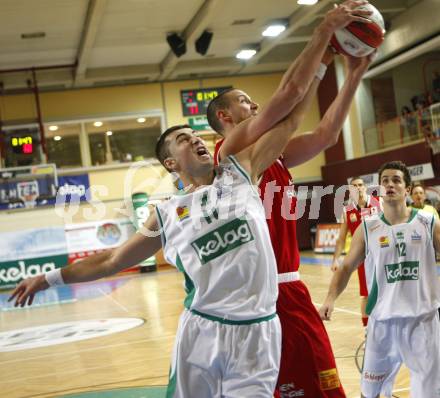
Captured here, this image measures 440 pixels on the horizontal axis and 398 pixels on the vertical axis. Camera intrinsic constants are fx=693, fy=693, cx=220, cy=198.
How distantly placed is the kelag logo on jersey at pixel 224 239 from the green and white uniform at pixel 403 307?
5.95 ft

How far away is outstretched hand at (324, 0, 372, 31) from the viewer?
282cm

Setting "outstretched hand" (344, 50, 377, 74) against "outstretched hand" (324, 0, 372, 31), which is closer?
"outstretched hand" (324, 0, 372, 31)

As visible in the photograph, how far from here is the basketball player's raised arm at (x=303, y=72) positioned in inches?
111

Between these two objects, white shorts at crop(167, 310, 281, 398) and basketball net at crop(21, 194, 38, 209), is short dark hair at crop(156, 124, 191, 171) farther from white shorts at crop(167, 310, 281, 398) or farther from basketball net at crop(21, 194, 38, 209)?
basketball net at crop(21, 194, 38, 209)

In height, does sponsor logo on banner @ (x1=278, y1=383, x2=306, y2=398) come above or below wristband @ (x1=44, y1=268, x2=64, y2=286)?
below

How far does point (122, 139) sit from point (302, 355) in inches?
815

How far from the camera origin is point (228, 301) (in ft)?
9.25

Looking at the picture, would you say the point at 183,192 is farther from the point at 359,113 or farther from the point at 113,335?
the point at 359,113

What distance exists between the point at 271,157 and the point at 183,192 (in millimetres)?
478

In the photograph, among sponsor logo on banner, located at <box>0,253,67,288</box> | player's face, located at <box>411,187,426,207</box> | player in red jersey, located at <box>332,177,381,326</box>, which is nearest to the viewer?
player in red jersey, located at <box>332,177,381,326</box>

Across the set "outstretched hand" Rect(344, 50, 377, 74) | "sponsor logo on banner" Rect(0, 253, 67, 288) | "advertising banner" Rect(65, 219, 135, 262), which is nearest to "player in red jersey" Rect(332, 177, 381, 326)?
"outstretched hand" Rect(344, 50, 377, 74)

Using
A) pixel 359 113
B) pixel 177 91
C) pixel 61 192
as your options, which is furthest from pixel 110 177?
pixel 359 113

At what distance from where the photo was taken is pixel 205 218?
2.95 meters

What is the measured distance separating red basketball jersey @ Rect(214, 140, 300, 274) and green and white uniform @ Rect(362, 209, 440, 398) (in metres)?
1.14
